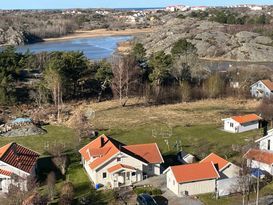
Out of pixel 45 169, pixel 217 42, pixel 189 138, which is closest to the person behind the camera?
pixel 45 169

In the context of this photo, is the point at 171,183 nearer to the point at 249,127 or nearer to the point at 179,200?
the point at 179,200

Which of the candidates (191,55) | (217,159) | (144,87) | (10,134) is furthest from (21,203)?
(191,55)

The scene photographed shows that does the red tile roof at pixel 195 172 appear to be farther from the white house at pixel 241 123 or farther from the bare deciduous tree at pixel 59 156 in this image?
the white house at pixel 241 123

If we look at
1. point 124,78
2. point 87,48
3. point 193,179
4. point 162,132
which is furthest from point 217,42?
point 193,179

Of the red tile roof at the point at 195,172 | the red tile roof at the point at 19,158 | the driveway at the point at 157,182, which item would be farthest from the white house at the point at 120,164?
the red tile roof at the point at 19,158

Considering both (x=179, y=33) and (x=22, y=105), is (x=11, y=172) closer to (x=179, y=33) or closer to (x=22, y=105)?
(x=22, y=105)

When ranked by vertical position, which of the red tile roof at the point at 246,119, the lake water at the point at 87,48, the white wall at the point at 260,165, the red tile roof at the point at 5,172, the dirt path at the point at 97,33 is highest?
the red tile roof at the point at 5,172
